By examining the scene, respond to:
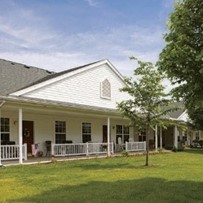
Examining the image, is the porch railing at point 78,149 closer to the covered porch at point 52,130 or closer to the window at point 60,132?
the covered porch at point 52,130

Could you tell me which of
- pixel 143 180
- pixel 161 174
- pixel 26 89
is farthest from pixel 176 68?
pixel 26 89

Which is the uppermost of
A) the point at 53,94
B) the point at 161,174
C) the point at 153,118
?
the point at 53,94

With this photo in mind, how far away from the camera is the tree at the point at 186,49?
8.95m

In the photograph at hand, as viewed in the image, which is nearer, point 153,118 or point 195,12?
point 195,12

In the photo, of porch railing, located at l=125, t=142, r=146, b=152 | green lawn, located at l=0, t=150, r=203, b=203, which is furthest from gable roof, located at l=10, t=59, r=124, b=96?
green lawn, located at l=0, t=150, r=203, b=203

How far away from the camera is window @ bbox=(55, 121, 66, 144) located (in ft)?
82.5

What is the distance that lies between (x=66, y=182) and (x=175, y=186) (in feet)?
11.0

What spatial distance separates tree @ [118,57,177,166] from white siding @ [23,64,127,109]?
561 centimetres

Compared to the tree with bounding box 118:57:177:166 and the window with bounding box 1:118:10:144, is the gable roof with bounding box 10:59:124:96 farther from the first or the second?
the tree with bounding box 118:57:177:166

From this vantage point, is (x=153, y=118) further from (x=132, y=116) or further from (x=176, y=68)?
(x=176, y=68)

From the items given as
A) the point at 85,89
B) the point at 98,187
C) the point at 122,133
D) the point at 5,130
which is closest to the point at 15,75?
the point at 5,130

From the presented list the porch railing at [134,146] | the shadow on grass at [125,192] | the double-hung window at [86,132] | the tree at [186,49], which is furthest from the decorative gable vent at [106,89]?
the tree at [186,49]

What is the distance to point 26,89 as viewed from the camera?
66.7 feet

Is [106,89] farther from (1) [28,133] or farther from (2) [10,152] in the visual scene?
(2) [10,152]
